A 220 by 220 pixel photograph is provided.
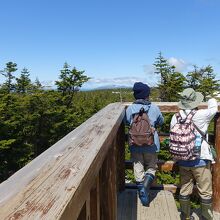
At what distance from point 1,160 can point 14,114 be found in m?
5.28

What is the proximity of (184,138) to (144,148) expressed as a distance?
59cm

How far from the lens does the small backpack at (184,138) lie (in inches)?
151

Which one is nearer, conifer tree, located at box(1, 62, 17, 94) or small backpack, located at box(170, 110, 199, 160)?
small backpack, located at box(170, 110, 199, 160)

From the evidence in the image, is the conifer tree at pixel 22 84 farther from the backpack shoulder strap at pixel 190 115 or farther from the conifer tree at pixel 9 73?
the backpack shoulder strap at pixel 190 115

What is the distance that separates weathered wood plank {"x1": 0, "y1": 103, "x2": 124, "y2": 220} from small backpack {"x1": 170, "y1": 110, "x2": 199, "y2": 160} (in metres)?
2.05

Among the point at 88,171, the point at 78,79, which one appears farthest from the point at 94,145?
the point at 78,79

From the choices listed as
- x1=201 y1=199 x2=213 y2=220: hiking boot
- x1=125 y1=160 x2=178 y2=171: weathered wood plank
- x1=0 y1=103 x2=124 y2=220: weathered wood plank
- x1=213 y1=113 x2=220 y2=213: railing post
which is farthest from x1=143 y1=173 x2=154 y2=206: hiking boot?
x1=0 y1=103 x2=124 y2=220: weathered wood plank

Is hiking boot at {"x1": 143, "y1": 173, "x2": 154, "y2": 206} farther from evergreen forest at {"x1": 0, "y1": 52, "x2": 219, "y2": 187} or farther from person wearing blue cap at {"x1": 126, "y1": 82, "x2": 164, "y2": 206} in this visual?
A: evergreen forest at {"x1": 0, "y1": 52, "x2": 219, "y2": 187}

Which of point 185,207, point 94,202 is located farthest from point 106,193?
point 185,207

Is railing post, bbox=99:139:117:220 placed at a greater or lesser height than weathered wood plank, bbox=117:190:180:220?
greater

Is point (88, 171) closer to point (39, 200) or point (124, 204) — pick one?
point (39, 200)

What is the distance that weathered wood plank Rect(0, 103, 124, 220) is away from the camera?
993mm

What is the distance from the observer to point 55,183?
1.24m

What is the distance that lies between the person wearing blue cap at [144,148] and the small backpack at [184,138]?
1.03ft
